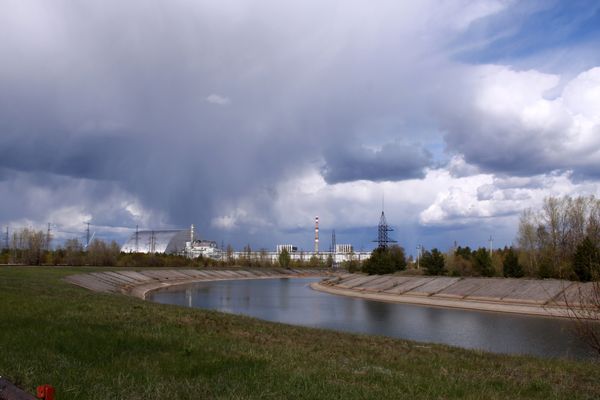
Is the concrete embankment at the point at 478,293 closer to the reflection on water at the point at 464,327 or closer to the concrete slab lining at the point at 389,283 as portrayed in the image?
the concrete slab lining at the point at 389,283

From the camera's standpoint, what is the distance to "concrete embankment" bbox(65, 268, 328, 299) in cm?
7400

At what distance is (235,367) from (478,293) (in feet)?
222

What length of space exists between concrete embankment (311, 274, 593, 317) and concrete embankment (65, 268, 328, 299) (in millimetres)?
36727

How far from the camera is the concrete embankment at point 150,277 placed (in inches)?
2913

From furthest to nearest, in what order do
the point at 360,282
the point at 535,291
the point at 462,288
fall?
the point at 360,282 < the point at 462,288 < the point at 535,291

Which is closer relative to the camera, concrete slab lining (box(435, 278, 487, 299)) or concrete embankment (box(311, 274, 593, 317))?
concrete embankment (box(311, 274, 593, 317))

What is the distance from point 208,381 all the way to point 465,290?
7194cm

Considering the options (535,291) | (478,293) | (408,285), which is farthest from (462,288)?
(408,285)

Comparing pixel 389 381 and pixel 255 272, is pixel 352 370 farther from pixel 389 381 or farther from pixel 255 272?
pixel 255 272

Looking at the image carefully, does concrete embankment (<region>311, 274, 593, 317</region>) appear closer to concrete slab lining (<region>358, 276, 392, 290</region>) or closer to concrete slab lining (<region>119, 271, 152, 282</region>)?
concrete slab lining (<region>358, 276, 392, 290</region>)

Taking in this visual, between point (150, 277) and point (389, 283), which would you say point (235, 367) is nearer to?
point (389, 283)

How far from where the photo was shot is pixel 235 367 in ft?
35.9

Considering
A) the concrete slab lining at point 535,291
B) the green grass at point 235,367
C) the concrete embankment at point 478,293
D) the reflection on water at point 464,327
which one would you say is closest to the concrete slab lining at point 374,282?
the concrete embankment at point 478,293

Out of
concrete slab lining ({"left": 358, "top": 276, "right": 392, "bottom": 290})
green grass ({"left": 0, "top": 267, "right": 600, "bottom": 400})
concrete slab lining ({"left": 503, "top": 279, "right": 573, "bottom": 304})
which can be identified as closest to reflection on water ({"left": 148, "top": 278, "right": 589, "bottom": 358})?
concrete slab lining ({"left": 503, "top": 279, "right": 573, "bottom": 304})
